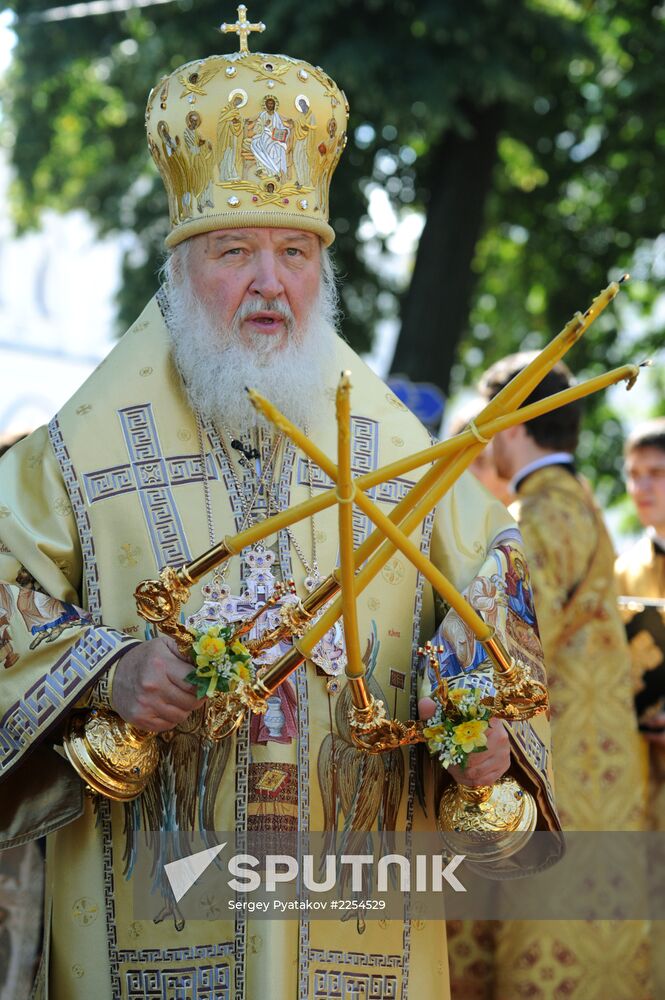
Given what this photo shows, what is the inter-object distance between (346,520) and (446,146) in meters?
8.93

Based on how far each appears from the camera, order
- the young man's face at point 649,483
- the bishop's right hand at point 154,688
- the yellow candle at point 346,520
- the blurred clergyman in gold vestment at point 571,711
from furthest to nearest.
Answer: the young man's face at point 649,483 → the blurred clergyman in gold vestment at point 571,711 → the bishop's right hand at point 154,688 → the yellow candle at point 346,520

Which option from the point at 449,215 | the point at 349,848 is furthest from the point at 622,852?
the point at 449,215

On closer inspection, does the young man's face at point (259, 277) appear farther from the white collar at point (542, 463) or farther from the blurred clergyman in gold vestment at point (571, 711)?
the white collar at point (542, 463)

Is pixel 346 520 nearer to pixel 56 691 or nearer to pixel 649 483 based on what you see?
pixel 56 691

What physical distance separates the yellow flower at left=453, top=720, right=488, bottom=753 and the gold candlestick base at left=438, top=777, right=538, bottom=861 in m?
0.33

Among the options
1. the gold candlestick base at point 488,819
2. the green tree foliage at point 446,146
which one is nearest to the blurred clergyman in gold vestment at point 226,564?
the gold candlestick base at point 488,819

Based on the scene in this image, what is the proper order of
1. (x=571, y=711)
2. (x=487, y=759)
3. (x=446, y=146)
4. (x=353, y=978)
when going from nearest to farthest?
(x=487, y=759)
(x=353, y=978)
(x=571, y=711)
(x=446, y=146)

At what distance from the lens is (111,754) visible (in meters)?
3.60

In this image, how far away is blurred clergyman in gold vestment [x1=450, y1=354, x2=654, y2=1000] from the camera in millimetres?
6156

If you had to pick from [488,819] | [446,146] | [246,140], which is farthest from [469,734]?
[446,146]

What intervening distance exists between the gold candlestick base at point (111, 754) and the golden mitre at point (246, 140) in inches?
55.0

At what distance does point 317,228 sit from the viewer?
4234mm

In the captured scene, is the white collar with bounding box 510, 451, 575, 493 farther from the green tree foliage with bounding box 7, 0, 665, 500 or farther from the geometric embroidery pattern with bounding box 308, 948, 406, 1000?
the green tree foliage with bounding box 7, 0, 665, 500

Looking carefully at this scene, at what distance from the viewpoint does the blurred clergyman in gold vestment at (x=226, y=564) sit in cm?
377
